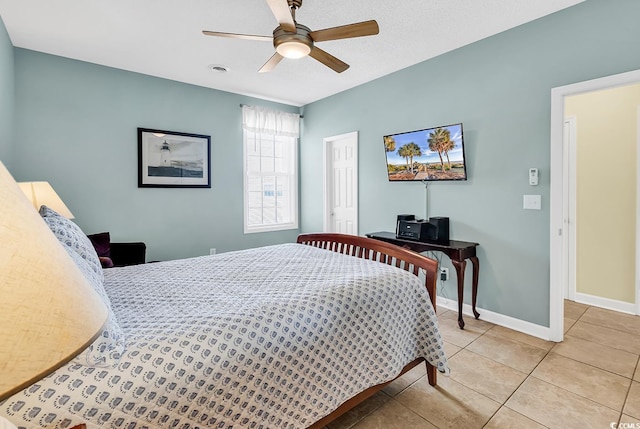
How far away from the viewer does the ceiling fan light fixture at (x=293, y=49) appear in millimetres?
2154

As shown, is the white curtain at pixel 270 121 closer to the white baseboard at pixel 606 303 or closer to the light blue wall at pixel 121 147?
the light blue wall at pixel 121 147

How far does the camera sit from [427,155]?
11.4ft

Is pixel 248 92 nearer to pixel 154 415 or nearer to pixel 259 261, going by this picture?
pixel 259 261

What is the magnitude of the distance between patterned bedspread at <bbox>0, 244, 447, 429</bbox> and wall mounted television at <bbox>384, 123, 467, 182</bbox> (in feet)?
5.73

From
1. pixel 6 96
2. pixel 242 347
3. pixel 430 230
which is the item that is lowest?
Result: pixel 242 347

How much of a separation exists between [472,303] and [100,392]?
3.13 m

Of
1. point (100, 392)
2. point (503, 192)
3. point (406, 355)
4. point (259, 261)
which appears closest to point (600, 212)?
point (503, 192)

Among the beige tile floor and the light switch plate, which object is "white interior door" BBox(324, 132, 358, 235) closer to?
the light switch plate

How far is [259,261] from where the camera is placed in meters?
2.32

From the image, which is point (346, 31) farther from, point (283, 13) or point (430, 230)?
point (430, 230)

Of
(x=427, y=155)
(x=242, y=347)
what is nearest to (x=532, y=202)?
(x=427, y=155)

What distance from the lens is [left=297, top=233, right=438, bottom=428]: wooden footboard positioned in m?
1.62

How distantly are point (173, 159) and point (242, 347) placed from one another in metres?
3.50

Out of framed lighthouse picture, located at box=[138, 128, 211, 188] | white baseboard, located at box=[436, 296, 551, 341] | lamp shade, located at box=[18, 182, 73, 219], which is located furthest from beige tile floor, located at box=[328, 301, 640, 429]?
framed lighthouse picture, located at box=[138, 128, 211, 188]
